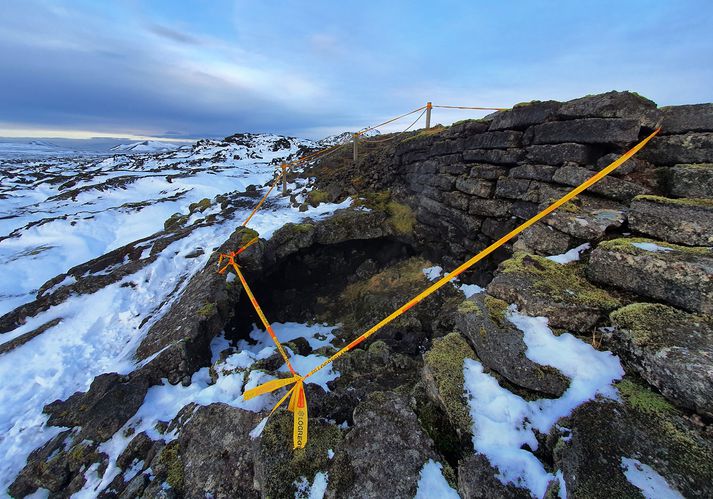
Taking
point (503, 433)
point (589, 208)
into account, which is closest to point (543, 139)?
point (589, 208)

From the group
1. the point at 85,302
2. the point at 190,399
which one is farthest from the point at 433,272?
the point at 85,302

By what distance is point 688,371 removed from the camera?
266 cm

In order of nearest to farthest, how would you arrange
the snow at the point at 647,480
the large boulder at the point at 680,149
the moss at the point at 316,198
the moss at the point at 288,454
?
the snow at the point at 647,480 → the moss at the point at 288,454 → the large boulder at the point at 680,149 → the moss at the point at 316,198

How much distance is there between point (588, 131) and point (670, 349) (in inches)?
196

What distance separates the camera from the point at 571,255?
16.0ft

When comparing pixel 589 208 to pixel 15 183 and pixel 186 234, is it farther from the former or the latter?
pixel 15 183

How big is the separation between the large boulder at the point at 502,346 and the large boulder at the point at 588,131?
4222mm

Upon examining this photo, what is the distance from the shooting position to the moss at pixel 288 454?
11.1 feet

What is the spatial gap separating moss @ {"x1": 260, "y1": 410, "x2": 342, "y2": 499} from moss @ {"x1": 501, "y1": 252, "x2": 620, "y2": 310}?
11.6 feet

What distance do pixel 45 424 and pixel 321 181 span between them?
14372mm

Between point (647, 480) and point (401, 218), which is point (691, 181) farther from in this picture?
point (401, 218)

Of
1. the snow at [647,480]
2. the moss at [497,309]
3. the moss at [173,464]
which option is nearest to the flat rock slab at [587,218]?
Answer: the moss at [497,309]

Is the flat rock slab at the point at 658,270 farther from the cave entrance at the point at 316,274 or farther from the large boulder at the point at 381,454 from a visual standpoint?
the cave entrance at the point at 316,274

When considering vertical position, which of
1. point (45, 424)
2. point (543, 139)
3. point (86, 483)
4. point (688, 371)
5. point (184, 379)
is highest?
point (543, 139)
